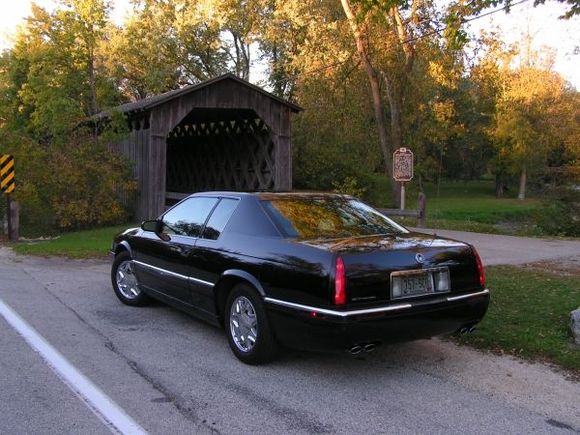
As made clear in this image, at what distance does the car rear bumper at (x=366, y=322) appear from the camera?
15.1 ft

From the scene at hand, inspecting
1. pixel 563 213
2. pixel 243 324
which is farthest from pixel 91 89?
pixel 243 324

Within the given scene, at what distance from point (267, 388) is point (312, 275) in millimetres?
977

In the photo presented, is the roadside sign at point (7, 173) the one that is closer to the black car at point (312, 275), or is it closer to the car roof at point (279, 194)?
the black car at point (312, 275)

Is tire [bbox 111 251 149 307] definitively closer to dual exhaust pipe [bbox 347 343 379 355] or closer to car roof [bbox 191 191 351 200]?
car roof [bbox 191 191 351 200]

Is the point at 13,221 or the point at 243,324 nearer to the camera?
the point at 243,324

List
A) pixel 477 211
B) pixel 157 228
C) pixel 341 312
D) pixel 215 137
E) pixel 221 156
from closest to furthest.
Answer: pixel 341 312 < pixel 157 228 < pixel 221 156 < pixel 215 137 < pixel 477 211

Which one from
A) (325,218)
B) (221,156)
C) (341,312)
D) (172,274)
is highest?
(221,156)

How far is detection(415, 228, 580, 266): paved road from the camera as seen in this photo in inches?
468

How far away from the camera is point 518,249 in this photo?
13344 millimetres

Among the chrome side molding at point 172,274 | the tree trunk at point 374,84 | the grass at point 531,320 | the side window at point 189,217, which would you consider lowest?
the grass at point 531,320

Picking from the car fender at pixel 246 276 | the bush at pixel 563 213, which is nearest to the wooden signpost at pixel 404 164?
the bush at pixel 563 213

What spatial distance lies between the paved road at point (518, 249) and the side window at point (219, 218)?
21.4 ft

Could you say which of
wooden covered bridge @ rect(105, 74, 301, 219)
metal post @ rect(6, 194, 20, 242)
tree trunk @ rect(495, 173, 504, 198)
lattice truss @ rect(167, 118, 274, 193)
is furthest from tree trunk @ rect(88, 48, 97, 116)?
tree trunk @ rect(495, 173, 504, 198)

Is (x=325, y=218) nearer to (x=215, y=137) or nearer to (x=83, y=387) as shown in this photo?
(x=83, y=387)
